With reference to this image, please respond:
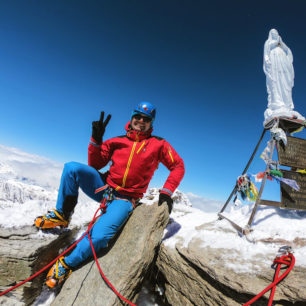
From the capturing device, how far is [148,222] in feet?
11.3

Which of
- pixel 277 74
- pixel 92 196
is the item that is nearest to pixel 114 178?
pixel 92 196

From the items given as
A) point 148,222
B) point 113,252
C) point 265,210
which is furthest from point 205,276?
point 265,210

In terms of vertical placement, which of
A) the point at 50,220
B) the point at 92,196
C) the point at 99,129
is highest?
the point at 99,129

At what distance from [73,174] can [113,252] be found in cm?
178

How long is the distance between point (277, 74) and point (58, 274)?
7.09 metres

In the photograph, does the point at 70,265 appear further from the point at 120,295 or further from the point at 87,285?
the point at 120,295

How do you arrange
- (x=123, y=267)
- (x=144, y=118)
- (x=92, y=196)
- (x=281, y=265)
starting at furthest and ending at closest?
(x=144, y=118) → (x=92, y=196) → (x=123, y=267) → (x=281, y=265)

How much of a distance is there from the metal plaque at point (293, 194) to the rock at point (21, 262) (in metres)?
5.31

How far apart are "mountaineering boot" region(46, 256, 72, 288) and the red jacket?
169 centimetres

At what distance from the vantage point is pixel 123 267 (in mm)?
2859

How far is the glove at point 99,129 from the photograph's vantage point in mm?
3787

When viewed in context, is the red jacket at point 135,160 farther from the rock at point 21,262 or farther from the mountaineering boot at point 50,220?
the rock at point 21,262

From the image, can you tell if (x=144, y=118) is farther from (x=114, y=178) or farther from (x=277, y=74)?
(x=277, y=74)

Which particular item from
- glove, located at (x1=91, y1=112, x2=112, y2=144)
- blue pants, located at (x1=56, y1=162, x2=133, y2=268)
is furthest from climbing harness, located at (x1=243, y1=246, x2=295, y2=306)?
glove, located at (x1=91, y1=112, x2=112, y2=144)
